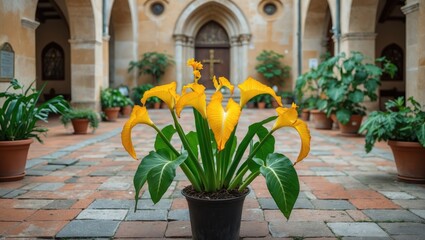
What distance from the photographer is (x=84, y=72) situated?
30.9 ft

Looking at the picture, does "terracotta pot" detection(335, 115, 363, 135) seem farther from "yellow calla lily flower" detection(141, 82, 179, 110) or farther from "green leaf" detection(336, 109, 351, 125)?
"yellow calla lily flower" detection(141, 82, 179, 110)

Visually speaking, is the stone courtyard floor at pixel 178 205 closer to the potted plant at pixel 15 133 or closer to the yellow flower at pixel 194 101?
the potted plant at pixel 15 133

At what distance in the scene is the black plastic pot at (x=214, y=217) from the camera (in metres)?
2.14

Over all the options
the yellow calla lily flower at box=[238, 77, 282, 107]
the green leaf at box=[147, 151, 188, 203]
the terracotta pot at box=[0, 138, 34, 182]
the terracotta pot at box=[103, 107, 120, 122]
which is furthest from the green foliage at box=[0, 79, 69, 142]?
the terracotta pot at box=[103, 107, 120, 122]

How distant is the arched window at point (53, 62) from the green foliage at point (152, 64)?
129 inches

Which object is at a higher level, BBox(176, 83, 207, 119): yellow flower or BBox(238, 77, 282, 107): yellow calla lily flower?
BBox(238, 77, 282, 107): yellow calla lily flower

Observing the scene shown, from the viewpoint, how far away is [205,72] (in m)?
16.6

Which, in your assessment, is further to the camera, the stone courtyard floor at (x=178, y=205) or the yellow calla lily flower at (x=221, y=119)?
the stone courtyard floor at (x=178, y=205)

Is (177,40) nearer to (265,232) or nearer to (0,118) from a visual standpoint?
(0,118)

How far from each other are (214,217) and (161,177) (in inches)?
14.6

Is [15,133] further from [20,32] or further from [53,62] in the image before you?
[53,62]

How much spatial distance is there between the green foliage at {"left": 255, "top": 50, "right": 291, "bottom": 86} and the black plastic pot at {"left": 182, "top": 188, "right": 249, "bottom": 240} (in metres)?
12.6

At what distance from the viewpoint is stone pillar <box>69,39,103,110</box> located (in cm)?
934

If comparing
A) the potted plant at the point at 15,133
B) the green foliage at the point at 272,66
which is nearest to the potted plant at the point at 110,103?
the green foliage at the point at 272,66
